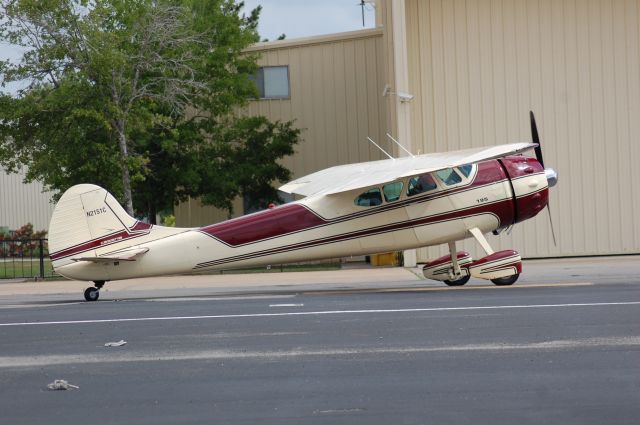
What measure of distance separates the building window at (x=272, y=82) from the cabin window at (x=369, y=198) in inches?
719

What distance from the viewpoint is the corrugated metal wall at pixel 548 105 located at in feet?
93.9

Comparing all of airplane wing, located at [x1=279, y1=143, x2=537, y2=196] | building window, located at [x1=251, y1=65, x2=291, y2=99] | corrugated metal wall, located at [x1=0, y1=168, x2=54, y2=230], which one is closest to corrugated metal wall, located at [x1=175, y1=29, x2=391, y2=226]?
building window, located at [x1=251, y1=65, x2=291, y2=99]

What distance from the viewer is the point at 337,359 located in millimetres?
10219

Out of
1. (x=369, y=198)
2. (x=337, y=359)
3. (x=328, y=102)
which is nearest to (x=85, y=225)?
(x=369, y=198)

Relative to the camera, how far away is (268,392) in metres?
8.71

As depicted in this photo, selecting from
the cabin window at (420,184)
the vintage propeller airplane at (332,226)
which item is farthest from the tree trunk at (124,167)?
the cabin window at (420,184)

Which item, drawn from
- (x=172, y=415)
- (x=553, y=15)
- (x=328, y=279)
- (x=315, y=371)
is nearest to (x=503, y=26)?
(x=553, y=15)

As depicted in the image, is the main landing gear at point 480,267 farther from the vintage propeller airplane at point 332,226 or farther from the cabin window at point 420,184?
the cabin window at point 420,184

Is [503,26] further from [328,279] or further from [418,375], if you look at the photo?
[418,375]

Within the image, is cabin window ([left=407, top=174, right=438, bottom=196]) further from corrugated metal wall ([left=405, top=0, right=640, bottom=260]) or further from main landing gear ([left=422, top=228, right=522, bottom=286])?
corrugated metal wall ([left=405, top=0, right=640, bottom=260])

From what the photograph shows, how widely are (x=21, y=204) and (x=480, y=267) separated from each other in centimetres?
4505

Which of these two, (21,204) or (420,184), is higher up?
(21,204)

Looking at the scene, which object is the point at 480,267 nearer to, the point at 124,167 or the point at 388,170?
the point at 388,170

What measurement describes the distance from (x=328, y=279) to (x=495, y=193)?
6.52 metres
